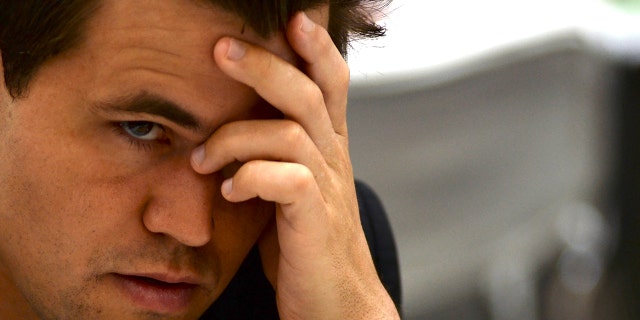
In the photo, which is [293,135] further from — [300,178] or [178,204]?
[178,204]

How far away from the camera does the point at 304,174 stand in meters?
1.71

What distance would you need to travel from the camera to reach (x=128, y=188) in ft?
5.46

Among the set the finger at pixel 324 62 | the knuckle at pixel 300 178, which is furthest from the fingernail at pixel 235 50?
the knuckle at pixel 300 178

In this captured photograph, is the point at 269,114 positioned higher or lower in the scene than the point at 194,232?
higher

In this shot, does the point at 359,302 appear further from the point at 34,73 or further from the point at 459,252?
the point at 459,252

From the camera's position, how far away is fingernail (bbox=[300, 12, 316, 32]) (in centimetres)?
168

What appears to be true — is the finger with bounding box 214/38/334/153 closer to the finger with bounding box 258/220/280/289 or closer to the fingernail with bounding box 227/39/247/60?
the fingernail with bounding box 227/39/247/60

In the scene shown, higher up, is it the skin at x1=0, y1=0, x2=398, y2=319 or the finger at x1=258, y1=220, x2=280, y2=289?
the skin at x1=0, y1=0, x2=398, y2=319

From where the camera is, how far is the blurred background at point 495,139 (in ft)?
11.2

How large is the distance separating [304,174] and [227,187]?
0.13 metres

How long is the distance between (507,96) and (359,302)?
1809mm

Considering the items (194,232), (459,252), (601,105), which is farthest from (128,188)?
(601,105)

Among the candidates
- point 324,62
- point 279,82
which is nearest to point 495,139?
point 324,62

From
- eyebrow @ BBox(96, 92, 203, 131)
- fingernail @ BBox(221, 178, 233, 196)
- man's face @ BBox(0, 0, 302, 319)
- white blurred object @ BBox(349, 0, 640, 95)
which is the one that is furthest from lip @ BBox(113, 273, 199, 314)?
white blurred object @ BBox(349, 0, 640, 95)
